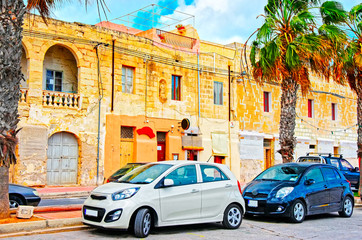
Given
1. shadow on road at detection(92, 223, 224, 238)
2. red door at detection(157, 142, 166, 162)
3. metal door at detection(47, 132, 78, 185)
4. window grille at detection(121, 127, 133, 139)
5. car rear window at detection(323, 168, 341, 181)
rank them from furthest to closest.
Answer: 1. red door at detection(157, 142, 166, 162)
2. window grille at detection(121, 127, 133, 139)
3. metal door at detection(47, 132, 78, 185)
4. car rear window at detection(323, 168, 341, 181)
5. shadow on road at detection(92, 223, 224, 238)

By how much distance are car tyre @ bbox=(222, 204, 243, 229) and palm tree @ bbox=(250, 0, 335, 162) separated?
26.5ft

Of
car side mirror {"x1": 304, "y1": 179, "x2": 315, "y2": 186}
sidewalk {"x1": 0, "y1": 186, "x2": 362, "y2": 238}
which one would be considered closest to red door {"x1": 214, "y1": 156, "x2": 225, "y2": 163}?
car side mirror {"x1": 304, "y1": 179, "x2": 315, "y2": 186}

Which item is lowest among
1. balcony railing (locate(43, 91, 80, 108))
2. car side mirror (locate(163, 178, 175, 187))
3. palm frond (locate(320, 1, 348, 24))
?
car side mirror (locate(163, 178, 175, 187))

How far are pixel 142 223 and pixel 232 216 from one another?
2.67 meters

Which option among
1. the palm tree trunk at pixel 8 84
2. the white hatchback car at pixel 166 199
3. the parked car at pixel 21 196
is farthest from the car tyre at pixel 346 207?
the palm tree trunk at pixel 8 84

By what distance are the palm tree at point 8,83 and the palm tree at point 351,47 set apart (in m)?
12.5

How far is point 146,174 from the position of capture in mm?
9570

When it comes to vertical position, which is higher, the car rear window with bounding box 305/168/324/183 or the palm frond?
the palm frond

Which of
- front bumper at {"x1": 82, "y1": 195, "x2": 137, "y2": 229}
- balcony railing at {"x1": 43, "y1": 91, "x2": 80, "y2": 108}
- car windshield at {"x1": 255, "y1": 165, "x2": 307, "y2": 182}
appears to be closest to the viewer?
front bumper at {"x1": 82, "y1": 195, "x2": 137, "y2": 229}

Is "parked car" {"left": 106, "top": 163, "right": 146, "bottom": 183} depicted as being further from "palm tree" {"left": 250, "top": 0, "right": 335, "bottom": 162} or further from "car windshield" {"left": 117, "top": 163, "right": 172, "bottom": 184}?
"palm tree" {"left": 250, "top": 0, "right": 335, "bottom": 162}

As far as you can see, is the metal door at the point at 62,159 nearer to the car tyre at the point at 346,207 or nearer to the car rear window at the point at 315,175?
the car rear window at the point at 315,175

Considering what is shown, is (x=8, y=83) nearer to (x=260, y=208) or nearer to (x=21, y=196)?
(x=21, y=196)

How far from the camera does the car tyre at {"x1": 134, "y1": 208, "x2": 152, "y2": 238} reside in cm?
852

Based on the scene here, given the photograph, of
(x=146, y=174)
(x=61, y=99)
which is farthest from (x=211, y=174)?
(x=61, y=99)
